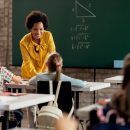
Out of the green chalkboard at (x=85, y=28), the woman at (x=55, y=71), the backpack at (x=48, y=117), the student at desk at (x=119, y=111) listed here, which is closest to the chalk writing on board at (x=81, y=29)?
the green chalkboard at (x=85, y=28)

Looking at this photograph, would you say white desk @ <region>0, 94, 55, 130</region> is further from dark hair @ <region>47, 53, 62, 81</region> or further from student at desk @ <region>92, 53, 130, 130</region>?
student at desk @ <region>92, 53, 130, 130</region>

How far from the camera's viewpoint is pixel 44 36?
5.61 meters

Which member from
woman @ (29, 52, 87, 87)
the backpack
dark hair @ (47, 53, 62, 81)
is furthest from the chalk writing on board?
the backpack

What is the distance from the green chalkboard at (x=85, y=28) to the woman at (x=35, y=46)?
1895 millimetres

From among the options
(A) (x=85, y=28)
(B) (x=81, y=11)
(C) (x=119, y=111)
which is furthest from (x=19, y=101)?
(B) (x=81, y=11)

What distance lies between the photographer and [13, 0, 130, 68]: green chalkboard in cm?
716

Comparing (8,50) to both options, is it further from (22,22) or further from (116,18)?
(116,18)

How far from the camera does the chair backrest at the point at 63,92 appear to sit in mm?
4363

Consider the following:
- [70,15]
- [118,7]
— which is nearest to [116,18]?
[118,7]

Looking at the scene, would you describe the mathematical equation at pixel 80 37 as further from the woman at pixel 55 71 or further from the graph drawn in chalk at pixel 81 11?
the woman at pixel 55 71

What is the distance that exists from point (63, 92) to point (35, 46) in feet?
4.42

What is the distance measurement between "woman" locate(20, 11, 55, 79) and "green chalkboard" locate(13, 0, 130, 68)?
189 centimetres

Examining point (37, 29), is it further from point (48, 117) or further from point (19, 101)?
point (19, 101)

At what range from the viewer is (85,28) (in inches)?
294
